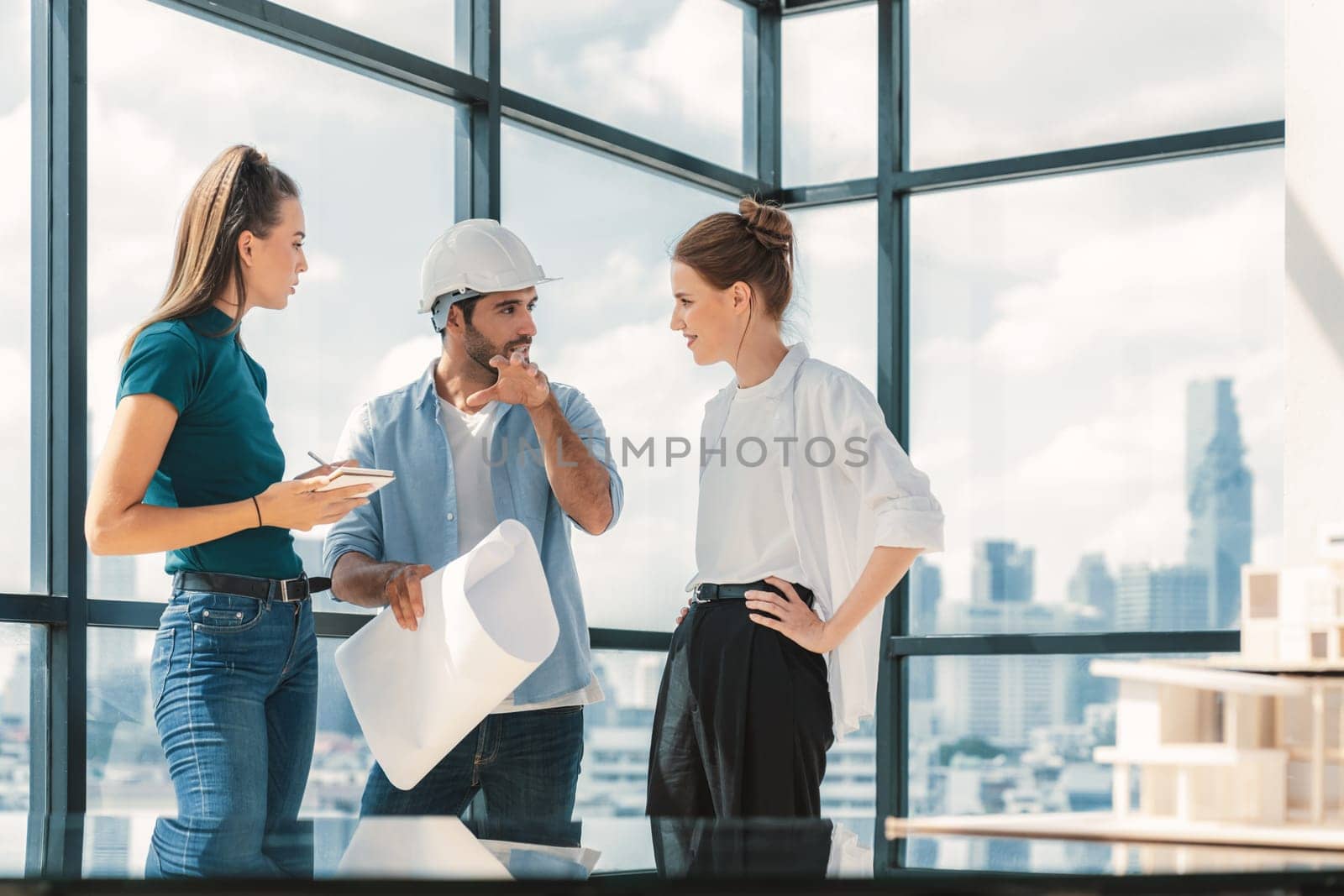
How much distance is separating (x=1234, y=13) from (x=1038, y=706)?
1.98 meters

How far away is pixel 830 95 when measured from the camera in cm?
476

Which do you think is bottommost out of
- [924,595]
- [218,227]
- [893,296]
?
[924,595]

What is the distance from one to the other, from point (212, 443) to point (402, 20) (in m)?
1.90

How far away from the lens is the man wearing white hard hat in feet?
7.77

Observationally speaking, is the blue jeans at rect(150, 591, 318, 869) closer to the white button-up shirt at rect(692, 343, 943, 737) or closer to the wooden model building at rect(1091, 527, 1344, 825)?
the white button-up shirt at rect(692, 343, 943, 737)

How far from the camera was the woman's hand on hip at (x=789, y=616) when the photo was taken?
2080 mm

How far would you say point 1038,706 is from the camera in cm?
427

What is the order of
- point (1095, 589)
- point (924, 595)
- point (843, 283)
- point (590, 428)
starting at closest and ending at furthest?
point (590, 428), point (1095, 589), point (924, 595), point (843, 283)

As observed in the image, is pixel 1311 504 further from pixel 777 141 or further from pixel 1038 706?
pixel 777 141

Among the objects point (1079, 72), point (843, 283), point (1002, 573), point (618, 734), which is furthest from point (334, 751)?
point (1079, 72)

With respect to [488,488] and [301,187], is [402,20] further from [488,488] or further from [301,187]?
[488,488]

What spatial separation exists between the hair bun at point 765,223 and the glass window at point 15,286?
4.49ft

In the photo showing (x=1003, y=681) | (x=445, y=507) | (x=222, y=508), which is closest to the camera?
(x=222, y=508)

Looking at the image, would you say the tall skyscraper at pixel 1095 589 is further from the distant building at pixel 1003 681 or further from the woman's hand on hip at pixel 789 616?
the woman's hand on hip at pixel 789 616
